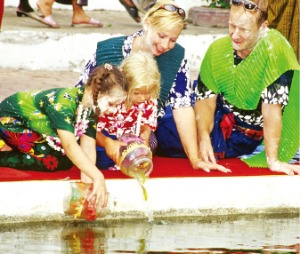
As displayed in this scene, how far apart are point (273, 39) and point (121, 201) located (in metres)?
1.37

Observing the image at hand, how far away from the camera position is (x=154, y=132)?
8.45 m

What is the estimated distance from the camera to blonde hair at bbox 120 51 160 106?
7.49 meters

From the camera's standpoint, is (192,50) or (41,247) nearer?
(41,247)

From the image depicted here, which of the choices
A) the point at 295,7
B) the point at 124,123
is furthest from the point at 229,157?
the point at 295,7

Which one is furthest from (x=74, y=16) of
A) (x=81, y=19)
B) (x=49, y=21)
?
(x=49, y=21)

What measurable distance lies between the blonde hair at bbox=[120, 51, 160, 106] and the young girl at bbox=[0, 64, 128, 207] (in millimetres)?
78

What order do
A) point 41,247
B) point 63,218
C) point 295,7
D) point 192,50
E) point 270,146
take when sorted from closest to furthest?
point 41,247 → point 63,218 → point 270,146 → point 295,7 → point 192,50

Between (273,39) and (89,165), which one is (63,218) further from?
(273,39)

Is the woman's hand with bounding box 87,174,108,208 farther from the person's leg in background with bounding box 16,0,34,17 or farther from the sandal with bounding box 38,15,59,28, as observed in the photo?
the person's leg in background with bounding box 16,0,34,17

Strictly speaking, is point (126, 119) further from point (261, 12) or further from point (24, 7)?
point (24, 7)

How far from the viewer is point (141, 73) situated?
750 centimetres

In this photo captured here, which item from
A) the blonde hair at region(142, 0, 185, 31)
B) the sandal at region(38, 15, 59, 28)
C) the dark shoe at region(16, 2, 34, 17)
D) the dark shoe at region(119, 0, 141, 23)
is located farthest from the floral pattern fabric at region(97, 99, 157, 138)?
the dark shoe at region(16, 2, 34, 17)

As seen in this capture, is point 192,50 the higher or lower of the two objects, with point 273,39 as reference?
lower

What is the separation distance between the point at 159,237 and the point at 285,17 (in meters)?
3.93
